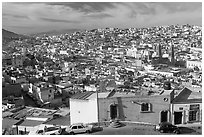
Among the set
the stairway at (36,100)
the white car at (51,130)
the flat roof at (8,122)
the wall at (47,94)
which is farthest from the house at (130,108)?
the wall at (47,94)

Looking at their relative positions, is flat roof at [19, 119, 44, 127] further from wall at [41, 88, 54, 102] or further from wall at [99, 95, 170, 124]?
wall at [41, 88, 54, 102]

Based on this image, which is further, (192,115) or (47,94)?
(47,94)

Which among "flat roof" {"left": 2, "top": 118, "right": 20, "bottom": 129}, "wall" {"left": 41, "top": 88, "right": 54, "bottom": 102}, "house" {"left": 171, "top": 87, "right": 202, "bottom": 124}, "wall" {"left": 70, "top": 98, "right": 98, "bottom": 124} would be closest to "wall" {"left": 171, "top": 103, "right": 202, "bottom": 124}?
"house" {"left": 171, "top": 87, "right": 202, "bottom": 124}

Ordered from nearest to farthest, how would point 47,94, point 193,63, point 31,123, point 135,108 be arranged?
1. point 135,108
2. point 31,123
3. point 47,94
4. point 193,63

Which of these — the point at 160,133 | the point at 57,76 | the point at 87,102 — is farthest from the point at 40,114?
the point at 57,76

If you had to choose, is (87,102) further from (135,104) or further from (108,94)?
(135,104)

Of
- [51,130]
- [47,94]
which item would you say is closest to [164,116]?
[51,130]

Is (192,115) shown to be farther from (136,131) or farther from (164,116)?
(136,131)
